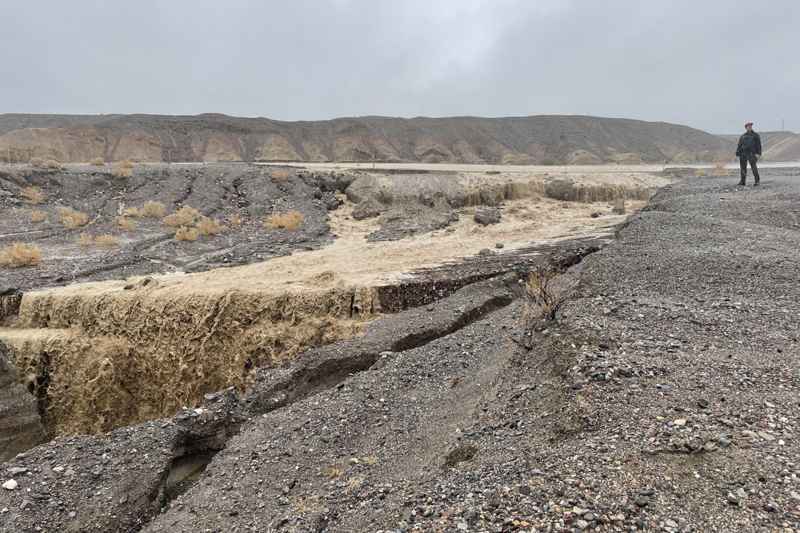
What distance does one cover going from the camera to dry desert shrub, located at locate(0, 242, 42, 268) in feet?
43.8

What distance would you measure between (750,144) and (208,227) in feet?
52.4

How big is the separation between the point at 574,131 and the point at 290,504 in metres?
78.9

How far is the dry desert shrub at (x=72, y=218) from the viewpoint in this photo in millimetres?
17453

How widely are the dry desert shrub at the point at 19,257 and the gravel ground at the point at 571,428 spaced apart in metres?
10.4

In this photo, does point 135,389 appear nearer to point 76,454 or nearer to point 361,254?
point 76,454

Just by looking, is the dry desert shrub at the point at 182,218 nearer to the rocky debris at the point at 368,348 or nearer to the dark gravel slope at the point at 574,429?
the rocky debris at the point at 368,348

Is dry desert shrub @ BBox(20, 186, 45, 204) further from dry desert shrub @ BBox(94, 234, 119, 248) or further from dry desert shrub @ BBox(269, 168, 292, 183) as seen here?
dry desert shrub @ BBox(269, 168, 292, 183)

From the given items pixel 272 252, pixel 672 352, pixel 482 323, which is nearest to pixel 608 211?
pixel 272 252

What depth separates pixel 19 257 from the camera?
13.3m

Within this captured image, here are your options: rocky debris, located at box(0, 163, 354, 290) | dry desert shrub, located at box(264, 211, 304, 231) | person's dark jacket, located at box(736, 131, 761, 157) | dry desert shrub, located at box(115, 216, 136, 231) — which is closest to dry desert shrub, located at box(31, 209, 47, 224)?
rocky debris, located at box(0, 163, 354, 290)

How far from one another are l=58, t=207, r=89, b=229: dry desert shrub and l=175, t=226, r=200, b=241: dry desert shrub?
4.00 metres

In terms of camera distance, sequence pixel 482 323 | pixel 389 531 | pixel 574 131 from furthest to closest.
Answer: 1. pixel 574 131
2. pixel 482 323
3. pixel 389 531

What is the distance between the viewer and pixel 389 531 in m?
3.27

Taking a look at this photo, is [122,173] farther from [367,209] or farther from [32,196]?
[367,209]
